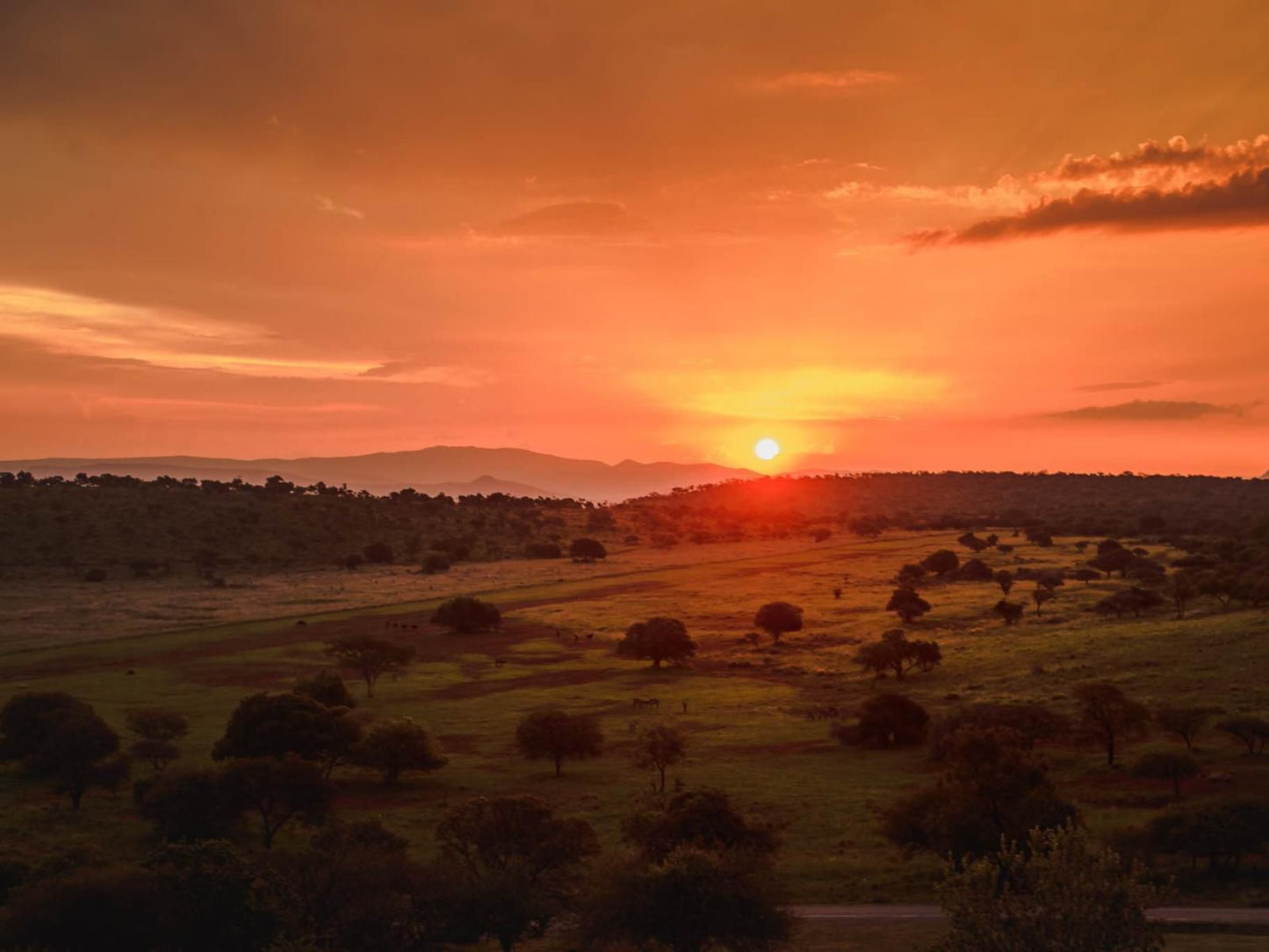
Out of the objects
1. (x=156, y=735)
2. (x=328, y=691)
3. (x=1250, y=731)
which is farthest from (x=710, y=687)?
(x=156, y=735)

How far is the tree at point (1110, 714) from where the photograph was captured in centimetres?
5466

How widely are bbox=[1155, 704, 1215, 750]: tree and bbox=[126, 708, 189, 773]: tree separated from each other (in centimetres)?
5706

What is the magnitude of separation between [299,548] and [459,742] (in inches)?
4839

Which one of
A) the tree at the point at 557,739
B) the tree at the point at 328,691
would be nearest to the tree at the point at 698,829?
the tree at the point at 557,739

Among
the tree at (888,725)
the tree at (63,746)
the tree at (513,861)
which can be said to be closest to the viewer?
the tree at (513,861)

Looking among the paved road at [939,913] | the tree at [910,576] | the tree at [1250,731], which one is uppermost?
the tree at [910,576]

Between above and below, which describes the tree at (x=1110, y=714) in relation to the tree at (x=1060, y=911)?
below

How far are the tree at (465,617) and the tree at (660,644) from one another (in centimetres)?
2409

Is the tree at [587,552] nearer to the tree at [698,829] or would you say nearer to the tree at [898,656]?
the tree at [898,656]

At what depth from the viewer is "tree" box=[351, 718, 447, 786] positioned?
56625 mm

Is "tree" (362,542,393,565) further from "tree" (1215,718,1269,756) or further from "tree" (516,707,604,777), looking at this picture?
"tree" (1215,718,1269,756)

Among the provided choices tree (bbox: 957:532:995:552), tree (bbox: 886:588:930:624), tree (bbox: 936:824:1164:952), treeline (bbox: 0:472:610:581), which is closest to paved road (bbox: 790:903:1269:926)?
tree (bbox: 936:824:1164:952)

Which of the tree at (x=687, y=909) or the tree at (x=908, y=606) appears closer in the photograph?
the tree at (x=687, y=909)

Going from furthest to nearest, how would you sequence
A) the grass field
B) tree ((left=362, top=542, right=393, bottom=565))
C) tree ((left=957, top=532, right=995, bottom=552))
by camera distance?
tree ((left=957, top=532, right=995, bottom=552)) → tree ((left=362, top=542, right=393, bottom=565)) → the grass field
